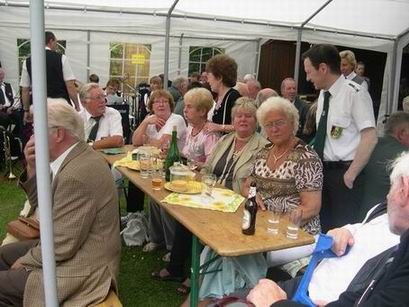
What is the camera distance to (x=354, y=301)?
4.47 ft

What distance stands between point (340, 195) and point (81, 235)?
1845 millimetres

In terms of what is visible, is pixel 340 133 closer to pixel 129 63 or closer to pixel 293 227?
pixel 293 227

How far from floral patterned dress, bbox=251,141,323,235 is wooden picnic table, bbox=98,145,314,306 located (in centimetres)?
33

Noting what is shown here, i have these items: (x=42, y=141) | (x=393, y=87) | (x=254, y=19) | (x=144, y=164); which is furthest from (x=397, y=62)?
(x=42, y=141)

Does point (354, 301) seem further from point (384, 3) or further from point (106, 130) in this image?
point (384, 3)

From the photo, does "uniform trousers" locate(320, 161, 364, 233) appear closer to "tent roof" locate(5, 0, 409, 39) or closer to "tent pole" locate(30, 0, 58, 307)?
"tent pole" locate(30, 0, 58, 307)

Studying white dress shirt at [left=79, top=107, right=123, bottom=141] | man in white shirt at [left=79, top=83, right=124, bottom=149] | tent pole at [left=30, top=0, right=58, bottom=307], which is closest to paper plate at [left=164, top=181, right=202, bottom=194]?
tent pole at [left=30, top=0, right=58, bottom=307]

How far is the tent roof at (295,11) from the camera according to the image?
5.53 m

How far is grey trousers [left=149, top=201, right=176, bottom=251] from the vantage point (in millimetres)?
3514

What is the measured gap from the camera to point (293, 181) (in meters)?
2.54

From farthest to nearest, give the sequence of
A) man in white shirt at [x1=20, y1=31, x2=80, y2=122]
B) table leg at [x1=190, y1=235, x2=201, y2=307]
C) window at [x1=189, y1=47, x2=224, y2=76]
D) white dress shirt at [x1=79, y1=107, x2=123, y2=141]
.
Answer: window at [x1=189, y1=47, x2=224, y2=76], man in white shirt at [x1=20, y1=31, x2=80, y2=122], white dress shirt at [x1=79, y1=107, x2=123, y2=141], table leg at [x1=190, y1=235, x2=201, y2=307]

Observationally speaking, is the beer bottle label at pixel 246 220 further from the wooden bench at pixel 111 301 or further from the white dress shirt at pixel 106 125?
the white dress shirt at pixel 106 125

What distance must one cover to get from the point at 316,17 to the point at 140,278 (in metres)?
4.97

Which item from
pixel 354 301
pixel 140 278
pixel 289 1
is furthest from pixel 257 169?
pixel 289 1
